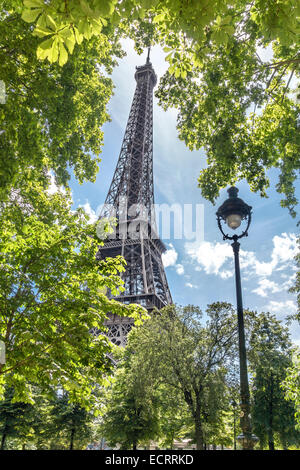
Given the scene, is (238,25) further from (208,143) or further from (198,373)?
(198,373)

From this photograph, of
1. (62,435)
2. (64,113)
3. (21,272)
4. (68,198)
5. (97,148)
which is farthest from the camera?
(62,435)

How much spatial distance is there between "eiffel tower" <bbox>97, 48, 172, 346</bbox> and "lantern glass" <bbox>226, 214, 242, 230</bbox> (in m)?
34.3

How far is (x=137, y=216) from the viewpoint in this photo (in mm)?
59406

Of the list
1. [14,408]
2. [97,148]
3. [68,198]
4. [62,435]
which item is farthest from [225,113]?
[62,435]

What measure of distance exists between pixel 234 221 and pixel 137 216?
52.9 meters

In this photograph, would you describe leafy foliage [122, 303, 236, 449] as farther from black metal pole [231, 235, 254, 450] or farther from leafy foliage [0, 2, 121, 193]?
black metal pole [231, 235, 254, 450]

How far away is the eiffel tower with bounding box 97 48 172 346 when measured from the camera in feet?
146

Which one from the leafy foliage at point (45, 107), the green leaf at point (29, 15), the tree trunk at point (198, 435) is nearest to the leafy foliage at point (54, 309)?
the leafy foliage at point (45, 107)

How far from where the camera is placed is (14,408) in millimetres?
21438

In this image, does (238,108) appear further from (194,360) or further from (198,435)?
(198,435)

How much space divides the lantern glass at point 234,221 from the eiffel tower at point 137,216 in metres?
34.3

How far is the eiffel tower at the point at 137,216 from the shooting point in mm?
44625

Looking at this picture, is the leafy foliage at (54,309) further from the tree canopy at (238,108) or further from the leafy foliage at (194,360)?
the leafy foliage at (194,360)
